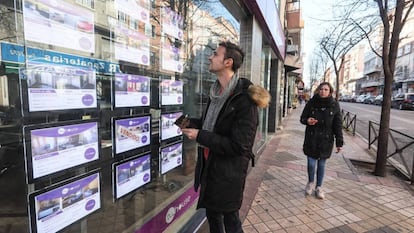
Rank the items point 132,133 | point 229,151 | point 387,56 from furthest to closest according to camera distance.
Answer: point 387,56 → point 132,133 → point 229,151

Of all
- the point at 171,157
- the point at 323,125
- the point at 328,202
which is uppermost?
the point at 323,125

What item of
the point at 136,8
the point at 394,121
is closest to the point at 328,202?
the point at 136,8

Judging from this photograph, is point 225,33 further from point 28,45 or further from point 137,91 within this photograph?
point 28,45

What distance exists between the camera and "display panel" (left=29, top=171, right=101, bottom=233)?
4.38 feet

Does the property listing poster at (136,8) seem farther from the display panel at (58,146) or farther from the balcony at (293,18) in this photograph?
the balcony at (293,18)

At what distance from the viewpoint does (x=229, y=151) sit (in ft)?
5.54

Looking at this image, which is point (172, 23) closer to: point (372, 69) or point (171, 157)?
point (171, 157)

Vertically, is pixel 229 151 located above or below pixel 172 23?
below

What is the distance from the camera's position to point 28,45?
3.99ft

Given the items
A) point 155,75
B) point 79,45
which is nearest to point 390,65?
point 155,75

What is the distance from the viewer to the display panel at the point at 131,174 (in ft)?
6.21

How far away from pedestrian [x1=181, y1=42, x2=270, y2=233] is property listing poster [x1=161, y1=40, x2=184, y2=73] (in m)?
0.63

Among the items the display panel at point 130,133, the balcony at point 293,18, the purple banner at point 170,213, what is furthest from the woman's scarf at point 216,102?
the balcony at point 293,18

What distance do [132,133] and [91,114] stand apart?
448 mm
